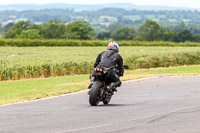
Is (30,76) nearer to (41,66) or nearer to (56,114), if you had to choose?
(41,66)

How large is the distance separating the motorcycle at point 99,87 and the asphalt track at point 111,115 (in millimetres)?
309

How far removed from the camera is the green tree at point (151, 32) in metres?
154

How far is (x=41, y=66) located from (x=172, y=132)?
20968 mm

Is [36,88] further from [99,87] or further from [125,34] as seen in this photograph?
[125,34]

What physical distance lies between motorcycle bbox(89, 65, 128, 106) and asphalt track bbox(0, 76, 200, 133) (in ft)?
1.01

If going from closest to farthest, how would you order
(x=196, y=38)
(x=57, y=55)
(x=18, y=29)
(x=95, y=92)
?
(x=95, y=92), (x=57, y=55), (x=18, y=29), (x=196, y=38)

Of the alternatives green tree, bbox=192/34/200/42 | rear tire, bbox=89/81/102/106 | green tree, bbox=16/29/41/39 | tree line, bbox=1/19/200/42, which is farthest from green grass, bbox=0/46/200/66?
green tree, bbox=192/34/200/42

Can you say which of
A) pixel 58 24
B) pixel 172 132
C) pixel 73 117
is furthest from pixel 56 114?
pixel 58 24

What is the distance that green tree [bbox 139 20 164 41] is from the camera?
154m

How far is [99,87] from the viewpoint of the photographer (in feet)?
39.2

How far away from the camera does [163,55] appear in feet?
119

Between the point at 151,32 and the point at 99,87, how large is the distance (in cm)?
14746

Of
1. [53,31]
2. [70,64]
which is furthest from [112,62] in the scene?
[53,31]

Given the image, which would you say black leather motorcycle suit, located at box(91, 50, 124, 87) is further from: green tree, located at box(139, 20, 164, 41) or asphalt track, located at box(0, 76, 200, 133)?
green tree, located at box(139, 20, 164, 41)
